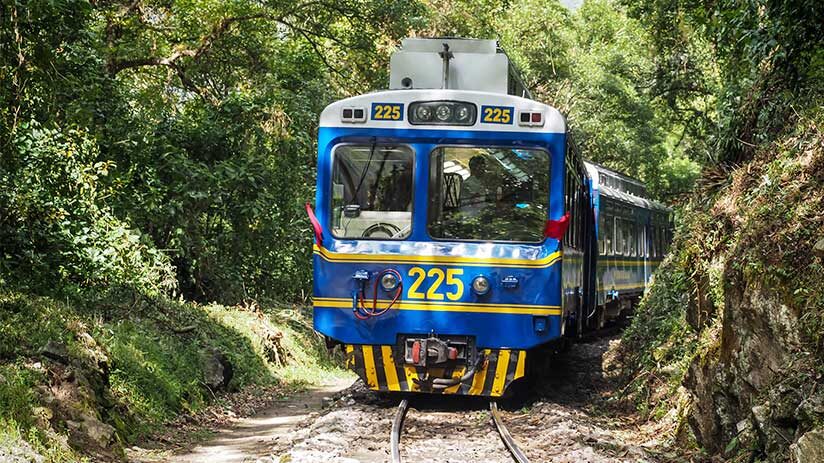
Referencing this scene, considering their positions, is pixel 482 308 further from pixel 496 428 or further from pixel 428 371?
pixel 496 428

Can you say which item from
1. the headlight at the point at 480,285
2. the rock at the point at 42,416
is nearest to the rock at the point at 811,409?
the headlight at the point at 480,285

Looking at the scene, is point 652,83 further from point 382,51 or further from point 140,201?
point 140,201

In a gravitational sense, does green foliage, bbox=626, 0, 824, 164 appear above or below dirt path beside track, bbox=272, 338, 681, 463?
above

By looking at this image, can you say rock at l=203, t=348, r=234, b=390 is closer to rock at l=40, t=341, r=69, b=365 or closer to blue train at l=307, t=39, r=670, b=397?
blue train at l=307, t=39, r=670, b=397

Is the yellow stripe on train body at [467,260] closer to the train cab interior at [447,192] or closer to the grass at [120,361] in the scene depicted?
the train cab interior at [447,192]

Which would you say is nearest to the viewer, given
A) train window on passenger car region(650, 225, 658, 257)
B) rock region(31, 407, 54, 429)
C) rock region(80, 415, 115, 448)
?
rock region(31, 407, 54, 429)

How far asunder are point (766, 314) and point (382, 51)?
14.7m

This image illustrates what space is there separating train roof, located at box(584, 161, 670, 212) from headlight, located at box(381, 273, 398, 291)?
8264mm

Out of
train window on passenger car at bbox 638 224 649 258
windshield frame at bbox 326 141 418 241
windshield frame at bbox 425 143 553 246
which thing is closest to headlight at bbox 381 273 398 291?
windshield frame at bbox 326 141 418 241

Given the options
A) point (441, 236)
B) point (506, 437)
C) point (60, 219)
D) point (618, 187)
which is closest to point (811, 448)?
point (506, 437)

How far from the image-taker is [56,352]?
9711 millimetres

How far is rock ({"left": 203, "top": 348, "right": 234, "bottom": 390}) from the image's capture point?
555 inches

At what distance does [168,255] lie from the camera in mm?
18359

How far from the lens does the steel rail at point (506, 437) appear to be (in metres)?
8.43
